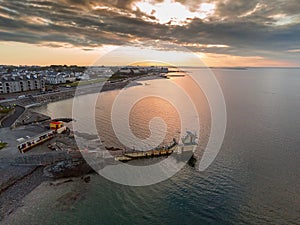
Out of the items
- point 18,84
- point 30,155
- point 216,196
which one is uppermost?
point 18,84

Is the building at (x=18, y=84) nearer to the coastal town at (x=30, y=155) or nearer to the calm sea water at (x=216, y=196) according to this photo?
the coastal town at (x=30, y=155)

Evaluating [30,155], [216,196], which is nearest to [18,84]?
[30,155]

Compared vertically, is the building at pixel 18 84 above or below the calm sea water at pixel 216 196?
above

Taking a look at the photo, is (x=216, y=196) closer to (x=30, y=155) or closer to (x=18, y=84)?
(x=30, y=155)

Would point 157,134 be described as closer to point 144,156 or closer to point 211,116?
point 144,156

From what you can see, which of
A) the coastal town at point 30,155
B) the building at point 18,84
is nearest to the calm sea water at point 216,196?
the coastal town at point 30,155

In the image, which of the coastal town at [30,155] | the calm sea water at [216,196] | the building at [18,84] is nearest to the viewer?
the calm sea water at [216,196]

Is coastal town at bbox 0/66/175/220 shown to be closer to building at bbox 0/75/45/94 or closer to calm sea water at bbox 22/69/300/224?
calm sea water at bbox 22/69/300/224

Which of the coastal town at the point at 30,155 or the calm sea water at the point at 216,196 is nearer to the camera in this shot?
the calm sea water at the point at 216,196
